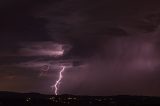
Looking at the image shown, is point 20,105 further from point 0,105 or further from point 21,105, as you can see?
point 0,105

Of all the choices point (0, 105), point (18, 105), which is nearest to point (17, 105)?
point (18, 105)

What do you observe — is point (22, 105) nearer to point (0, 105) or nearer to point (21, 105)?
point (21, 105)

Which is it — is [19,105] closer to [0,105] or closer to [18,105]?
[18,105]

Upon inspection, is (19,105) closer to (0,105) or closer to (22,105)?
(22,105)

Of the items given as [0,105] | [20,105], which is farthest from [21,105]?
→ [0,105]

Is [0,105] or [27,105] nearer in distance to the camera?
[0,105]
